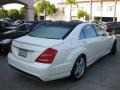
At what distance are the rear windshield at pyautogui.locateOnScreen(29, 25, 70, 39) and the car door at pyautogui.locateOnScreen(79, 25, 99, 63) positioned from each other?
52 cm

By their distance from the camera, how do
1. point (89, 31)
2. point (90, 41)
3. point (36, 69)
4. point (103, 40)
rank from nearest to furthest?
point (36, 69) → point (90, 41) → point (89, 31) → point (103, 40)

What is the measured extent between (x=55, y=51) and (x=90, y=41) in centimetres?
179

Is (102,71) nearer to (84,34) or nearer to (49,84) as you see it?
(84,34)

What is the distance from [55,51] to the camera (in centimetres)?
487

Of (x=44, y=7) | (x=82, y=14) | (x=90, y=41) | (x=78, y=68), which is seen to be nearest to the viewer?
(x=78, y=68)

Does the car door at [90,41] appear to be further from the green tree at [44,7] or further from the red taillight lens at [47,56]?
the green tree at [44,7]

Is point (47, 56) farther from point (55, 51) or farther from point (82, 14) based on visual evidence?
point (82, 14)

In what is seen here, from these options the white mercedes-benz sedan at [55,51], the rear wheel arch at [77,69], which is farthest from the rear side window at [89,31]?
the rear wheel arch at [77,69]

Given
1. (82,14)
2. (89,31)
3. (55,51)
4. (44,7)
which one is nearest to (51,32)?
(55,51)

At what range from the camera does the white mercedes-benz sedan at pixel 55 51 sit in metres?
4.83

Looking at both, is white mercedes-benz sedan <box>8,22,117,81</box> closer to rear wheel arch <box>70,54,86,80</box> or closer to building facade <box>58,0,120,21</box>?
rear wheel arch <box>70,54,86,80</box>

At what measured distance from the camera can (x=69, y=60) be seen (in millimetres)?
5211

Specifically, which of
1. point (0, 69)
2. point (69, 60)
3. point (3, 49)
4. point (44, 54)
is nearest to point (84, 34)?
point (69, 60)

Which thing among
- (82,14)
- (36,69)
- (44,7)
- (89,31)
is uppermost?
(44,7)
